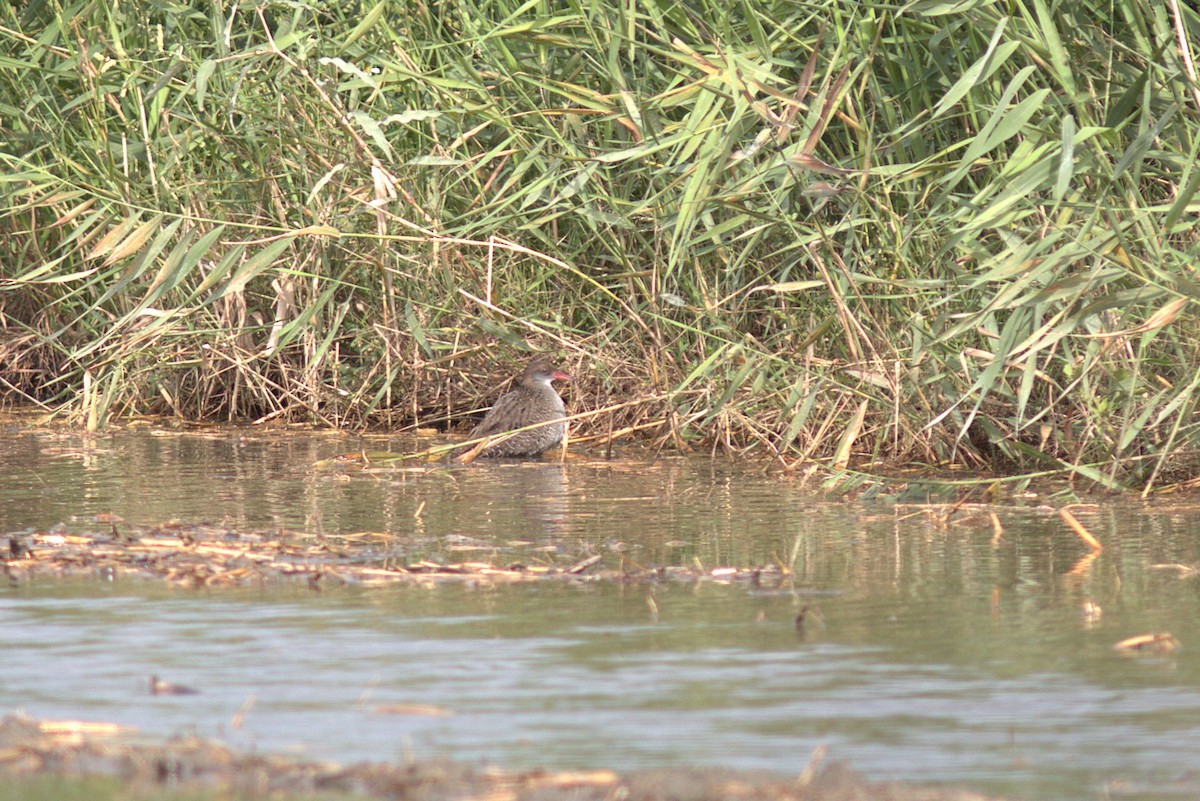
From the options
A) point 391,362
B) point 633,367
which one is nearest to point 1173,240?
point 633,367

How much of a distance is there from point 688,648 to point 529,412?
4561 millimetres

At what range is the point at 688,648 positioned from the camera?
4461 mm

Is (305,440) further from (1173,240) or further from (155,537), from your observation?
(1173,240)

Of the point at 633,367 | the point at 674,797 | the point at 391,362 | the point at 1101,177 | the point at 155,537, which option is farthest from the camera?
the point at 391,362

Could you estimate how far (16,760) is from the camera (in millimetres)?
3520

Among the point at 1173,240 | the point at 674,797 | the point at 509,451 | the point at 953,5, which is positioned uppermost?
the point at 953,5

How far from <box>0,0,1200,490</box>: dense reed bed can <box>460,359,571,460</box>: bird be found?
19 centimetres

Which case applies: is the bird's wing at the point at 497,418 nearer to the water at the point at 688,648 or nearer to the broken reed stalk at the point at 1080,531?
the water at the point at 688,648

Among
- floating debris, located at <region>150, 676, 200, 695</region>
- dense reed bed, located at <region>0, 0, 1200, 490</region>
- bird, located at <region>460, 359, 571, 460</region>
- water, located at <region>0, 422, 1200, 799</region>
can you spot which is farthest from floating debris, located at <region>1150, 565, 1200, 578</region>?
bird, located at <region>460, 359, 571, 460</region>

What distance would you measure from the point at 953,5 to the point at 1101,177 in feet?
2.36

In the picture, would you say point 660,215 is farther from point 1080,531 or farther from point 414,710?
point 414,710

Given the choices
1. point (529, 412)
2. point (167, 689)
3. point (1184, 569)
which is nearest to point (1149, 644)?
point (1184, 569)

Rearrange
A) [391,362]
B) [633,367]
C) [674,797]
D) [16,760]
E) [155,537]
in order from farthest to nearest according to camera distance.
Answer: [391,362]
[633,367]
[155,537]
[16,760]
[674,797]

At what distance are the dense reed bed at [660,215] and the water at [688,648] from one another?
783 mm
